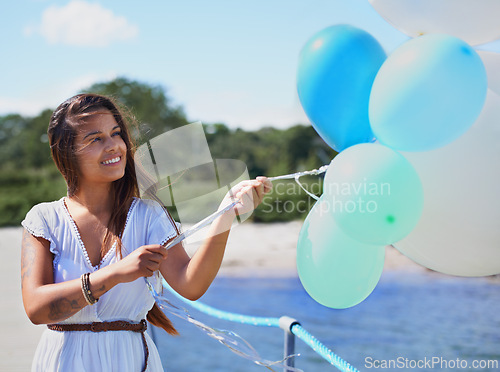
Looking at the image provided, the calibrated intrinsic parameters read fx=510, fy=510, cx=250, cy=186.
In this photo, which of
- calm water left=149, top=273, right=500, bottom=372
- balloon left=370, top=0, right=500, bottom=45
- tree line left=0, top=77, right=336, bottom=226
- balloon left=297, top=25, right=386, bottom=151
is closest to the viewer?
balloon left=370, top=0, right=500, bottom=45

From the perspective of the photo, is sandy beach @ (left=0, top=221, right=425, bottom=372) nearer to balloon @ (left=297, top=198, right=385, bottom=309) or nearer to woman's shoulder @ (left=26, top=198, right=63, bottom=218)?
woman's shoulder @ (left=26, top=198, right=63, bottom=218)

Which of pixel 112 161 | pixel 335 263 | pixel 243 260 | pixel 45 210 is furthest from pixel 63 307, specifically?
pixel 243 260

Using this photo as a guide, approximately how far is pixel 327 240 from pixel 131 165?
67 centimetres

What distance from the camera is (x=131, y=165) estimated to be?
1565mm

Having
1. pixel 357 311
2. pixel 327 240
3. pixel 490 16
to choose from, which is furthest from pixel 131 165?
pixel 357 311

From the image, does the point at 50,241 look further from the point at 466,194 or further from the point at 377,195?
the point at 466,194

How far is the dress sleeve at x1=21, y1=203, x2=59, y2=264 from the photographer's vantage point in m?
1.43

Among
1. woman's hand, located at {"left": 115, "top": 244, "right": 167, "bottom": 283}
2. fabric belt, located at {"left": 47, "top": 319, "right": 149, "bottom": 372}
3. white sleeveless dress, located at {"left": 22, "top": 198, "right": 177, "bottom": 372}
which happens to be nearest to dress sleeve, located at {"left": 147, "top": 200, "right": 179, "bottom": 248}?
white sleeveless dress, located at {"left": 22, "top": 198, "right": 177, "bottom": 372}

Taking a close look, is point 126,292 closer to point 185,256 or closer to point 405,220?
point 185,256

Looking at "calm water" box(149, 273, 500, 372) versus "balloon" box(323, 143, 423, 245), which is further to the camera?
"calm water" box(149, 273, 500, 372)

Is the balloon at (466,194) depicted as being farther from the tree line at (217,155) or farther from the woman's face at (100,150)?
the tree line at (217,155)

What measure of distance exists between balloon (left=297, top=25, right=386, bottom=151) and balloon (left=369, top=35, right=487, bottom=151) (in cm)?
20

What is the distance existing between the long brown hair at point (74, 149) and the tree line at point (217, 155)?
12.6m

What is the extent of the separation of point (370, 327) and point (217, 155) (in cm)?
1016
